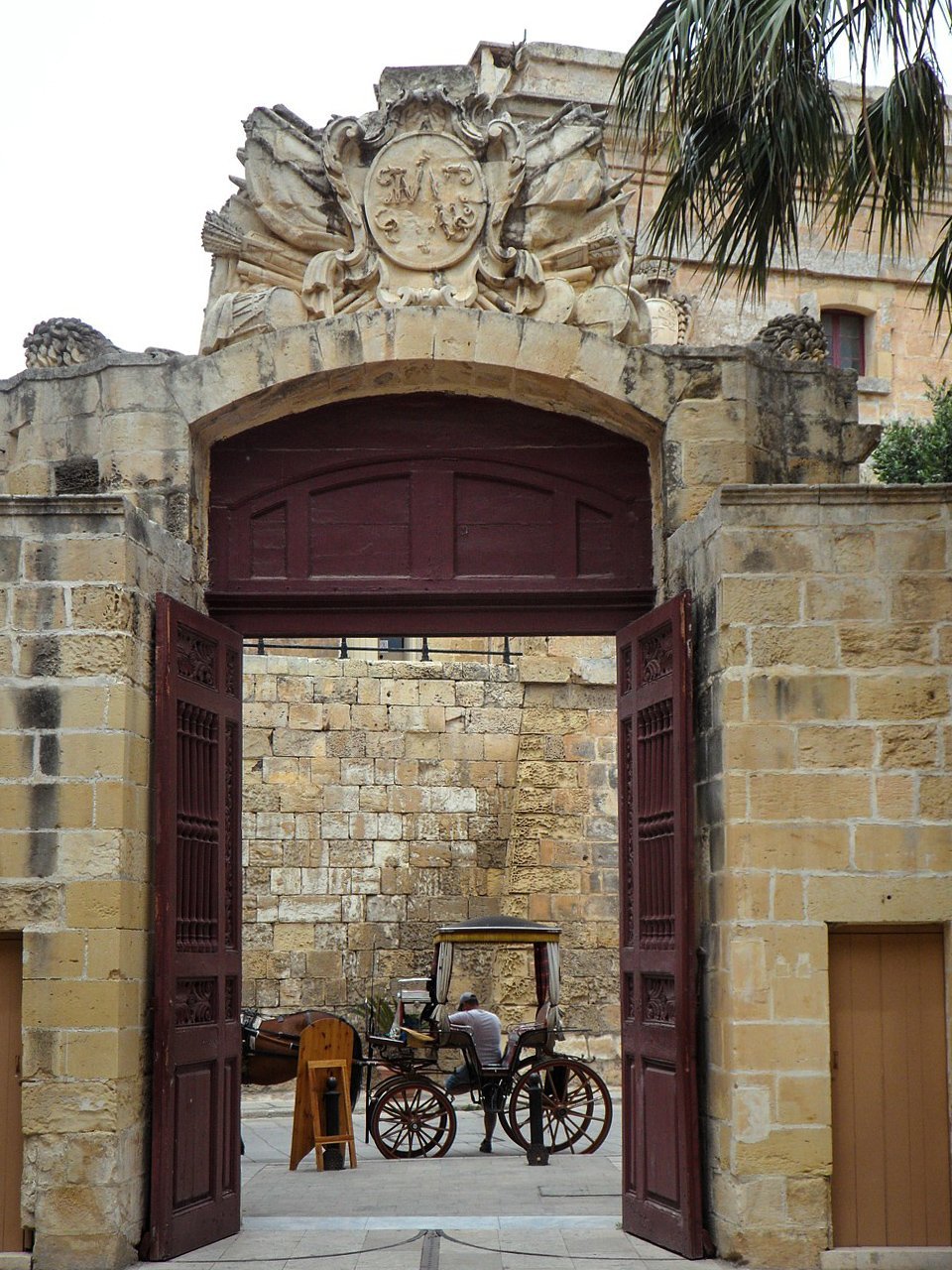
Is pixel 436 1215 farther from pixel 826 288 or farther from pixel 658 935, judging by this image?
pixel 826 288

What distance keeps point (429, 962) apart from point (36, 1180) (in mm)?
9468

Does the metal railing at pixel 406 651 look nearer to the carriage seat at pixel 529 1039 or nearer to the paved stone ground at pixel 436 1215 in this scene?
the carriage seat at pixel 529 1039

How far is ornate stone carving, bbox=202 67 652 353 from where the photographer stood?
8727 millimetres

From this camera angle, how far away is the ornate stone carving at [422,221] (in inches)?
344

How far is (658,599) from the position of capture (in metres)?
8.71

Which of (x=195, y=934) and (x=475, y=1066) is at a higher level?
(x=195, y=934)

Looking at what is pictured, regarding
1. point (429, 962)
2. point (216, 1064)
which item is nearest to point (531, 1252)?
point (216, 1064)

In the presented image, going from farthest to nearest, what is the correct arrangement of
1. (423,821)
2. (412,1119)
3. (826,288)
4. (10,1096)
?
(826,288) → (423,821) → (412,1119) → (10,1096)

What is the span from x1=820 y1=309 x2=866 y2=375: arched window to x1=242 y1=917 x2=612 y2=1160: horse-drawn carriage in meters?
9.26

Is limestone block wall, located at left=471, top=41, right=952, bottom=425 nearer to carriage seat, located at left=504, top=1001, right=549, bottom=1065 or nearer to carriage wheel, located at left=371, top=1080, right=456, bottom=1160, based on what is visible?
carriage seat, located at left=504, top=1001, right=549, bottom=1065

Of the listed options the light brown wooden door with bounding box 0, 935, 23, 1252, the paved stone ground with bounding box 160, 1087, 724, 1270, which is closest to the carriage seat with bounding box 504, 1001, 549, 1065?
the paved stone ground with bounding box 160, 1087, 724, 1270

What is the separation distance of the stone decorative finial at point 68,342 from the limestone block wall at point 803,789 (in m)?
3.52

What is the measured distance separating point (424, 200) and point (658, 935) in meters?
4.02

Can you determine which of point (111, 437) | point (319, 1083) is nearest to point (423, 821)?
point (319, 1083)
